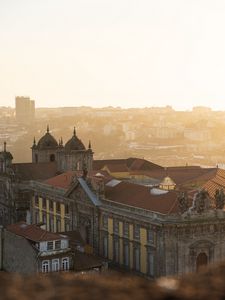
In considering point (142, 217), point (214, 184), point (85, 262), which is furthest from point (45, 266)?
point (214, 184)

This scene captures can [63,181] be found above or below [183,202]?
below

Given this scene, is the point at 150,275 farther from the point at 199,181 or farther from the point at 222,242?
the point at 199,181

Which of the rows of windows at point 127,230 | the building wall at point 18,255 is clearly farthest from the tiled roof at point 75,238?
the building wall at point 18,255

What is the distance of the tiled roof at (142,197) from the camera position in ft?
131

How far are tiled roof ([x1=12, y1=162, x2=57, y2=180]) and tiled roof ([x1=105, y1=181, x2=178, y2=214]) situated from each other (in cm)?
1956

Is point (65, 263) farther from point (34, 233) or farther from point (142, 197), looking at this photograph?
point (142, 197)

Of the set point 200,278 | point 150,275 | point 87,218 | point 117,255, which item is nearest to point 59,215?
point 87,218

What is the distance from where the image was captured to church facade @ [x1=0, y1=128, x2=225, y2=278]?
38.6 metres

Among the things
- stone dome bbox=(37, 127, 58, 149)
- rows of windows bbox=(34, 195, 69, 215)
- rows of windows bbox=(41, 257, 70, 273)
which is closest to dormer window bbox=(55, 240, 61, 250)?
rows of windows bbox=(41, 257, 70, 273)

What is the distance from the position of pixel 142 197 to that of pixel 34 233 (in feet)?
26.4

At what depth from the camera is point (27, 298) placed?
22.0 ft

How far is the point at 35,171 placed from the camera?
67000 mm

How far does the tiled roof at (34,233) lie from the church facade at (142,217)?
5.19 m

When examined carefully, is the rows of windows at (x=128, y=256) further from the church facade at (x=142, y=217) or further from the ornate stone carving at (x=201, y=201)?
the ornate stone carving at (x=201, y=201)
